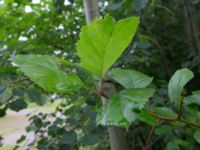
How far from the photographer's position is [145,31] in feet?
5.31

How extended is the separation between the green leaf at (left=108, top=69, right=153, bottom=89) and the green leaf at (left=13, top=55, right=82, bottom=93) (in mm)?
62

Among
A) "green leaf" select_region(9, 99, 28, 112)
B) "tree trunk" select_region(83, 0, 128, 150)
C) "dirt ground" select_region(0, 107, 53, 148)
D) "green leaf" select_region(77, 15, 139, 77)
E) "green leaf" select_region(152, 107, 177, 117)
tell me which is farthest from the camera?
"dirt ground" select_region(0, 107, 53, 148)

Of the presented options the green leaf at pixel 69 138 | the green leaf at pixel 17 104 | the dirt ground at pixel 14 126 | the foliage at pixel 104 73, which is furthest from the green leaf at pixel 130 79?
the dirt ground at pixel 14 126

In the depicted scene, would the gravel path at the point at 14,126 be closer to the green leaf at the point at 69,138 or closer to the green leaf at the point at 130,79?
the green leaf at the point at 69,138

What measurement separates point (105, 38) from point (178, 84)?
143 millimetres

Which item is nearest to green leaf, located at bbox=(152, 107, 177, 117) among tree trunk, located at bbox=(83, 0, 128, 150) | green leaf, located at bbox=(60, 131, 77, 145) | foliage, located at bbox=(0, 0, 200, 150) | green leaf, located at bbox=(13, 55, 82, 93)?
foliage, located at bbox=(0, 0, 200, 150)

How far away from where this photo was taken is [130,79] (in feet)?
1.30

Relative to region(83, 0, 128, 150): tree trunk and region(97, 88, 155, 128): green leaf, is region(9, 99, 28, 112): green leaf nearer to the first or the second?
region(83, 0, 128, 150): tree trunk

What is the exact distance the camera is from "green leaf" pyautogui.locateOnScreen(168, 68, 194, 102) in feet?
1.33

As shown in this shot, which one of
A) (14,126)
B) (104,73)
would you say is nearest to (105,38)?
(104,73)

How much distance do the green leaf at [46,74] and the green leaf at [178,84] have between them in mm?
126

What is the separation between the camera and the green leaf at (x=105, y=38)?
0.31 metres

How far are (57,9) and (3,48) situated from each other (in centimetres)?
59

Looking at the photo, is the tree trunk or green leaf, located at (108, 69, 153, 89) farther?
the tree trunk
